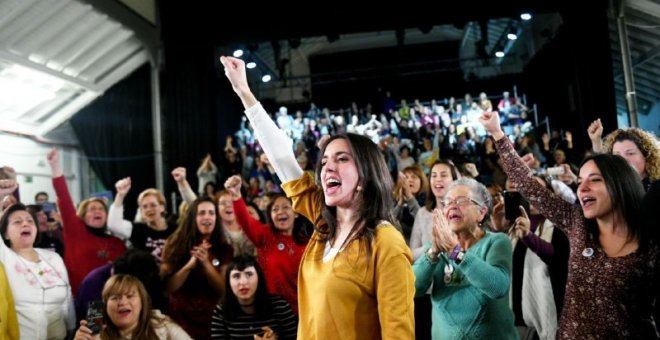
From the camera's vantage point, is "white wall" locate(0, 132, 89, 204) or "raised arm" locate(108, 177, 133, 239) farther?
"white wall" locate(0, 132, 89, 204)

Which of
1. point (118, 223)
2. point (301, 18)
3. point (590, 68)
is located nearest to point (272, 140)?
point (118, 223)

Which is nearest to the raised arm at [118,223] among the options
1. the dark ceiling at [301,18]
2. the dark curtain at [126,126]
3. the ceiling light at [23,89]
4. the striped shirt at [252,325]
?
the striped shirt at [252,325]

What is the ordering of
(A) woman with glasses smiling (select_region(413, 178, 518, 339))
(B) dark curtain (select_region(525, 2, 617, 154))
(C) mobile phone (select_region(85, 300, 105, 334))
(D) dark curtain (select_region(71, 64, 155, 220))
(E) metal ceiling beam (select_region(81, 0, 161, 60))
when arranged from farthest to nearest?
(D) dark curtain (select_region(71, 64, 155, 220)) < (E) metal ceiling beam (select_region(81, 0, 161, 60)) < (B) dark curtain (select_region(525, 2, 617, 154)) < (C) mobile phone (select_region(85, 300, 105, 334)) < (A) woman with glasses smiling (select_region(413, 178, 518, 339))

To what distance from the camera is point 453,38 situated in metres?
15.4

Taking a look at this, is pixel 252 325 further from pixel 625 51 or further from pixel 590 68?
pixel 625 51

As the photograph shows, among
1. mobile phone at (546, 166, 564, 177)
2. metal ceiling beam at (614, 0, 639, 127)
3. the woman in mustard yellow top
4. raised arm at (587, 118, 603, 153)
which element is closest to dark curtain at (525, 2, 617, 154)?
metal ceiling beam at (614, 0, 639, 127)

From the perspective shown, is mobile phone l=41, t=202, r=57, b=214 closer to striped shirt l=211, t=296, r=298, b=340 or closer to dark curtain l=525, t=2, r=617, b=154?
striped shirt l=211, t=296, r=298, b=340

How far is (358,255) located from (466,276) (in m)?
0.76

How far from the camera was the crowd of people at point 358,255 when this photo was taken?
1.41 m

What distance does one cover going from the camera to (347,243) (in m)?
1.37

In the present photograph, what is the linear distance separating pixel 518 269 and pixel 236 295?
1.48 metres

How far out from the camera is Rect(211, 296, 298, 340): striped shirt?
2777mm

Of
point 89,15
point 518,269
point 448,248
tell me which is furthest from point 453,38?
point 448,248

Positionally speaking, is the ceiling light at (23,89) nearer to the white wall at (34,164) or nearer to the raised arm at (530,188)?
the white wall at (34,164)
